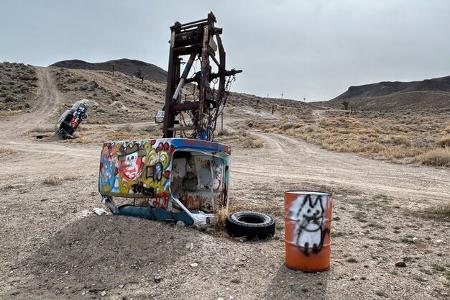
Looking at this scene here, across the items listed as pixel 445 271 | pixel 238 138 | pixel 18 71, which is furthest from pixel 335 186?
pixel 18 71

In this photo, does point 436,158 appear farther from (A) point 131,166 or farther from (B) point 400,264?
(A) point 131,166

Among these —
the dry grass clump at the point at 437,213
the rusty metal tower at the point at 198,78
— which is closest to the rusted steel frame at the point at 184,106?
the rusty metal tower at the point at 198,78

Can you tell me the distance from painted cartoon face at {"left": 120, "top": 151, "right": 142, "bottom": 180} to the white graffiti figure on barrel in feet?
10.7

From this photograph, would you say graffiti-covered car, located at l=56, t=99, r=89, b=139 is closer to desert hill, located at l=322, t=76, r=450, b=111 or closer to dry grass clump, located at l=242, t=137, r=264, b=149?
dry grass clump, located at l=242, t=137, r=264, b=149

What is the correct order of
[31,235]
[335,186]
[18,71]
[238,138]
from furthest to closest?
[18,71], [238,138], [335,186], [31,235]

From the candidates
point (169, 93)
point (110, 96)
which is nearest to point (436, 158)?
point (169, 93)

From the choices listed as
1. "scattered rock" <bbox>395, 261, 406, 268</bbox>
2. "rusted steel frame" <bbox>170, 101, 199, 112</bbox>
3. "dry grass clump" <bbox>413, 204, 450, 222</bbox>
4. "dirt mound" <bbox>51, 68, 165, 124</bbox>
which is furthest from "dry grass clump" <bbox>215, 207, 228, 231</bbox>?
"dirt mound" <bbox>51, 68, 165, 124</bbox>

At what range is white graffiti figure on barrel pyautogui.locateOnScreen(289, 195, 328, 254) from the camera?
6.18 metres

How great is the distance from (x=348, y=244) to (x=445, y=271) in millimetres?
1687

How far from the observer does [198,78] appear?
1410 cm

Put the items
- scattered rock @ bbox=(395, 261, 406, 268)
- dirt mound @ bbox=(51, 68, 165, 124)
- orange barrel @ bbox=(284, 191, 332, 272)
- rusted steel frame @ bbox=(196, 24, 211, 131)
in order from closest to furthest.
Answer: orange barrel @ bbox=(284, 191, 332, 272) < scattered rock @ bbox=(395, 261, 406, 268) < rusted steel frame @ bbox=(196, 24, 211, 131) < dirt mound @ bbox=(51, 68, 165, 124)

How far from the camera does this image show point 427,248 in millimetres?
7328

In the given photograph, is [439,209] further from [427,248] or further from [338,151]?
[338,151]

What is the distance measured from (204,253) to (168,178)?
5.03 feet
